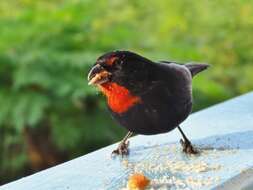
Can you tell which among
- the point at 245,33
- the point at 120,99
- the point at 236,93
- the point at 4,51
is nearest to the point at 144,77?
the point at 120,99

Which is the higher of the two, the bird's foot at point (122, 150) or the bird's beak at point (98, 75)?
the bird's beak at point (98, 75)

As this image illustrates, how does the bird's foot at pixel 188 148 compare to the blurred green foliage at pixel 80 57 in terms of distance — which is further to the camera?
the blurred green foliage at pixel 80 57

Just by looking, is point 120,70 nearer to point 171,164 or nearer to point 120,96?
point 120,96

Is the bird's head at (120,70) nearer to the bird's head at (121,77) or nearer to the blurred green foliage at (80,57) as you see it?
the bird's head at (121,77)

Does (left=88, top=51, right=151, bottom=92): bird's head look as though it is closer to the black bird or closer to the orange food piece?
the black bird

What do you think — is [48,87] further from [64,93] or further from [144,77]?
[144,77]

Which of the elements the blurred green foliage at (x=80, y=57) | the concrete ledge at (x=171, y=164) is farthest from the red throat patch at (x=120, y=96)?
the blurred green foliage at (x=80, y=57)

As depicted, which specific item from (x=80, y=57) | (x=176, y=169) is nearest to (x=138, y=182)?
(x=176, y=169)
